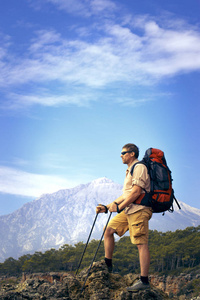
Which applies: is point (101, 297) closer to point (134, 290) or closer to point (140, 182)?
point (134, 290)

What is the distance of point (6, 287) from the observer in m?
6.30

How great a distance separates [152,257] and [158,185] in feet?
132

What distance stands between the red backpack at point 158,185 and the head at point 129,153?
34 centimetres

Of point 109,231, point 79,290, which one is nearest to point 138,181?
point 109,231

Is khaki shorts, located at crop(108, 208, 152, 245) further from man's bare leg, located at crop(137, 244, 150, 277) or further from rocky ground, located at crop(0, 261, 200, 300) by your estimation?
rocky ground, located at crop(0, 261, 200, 300)

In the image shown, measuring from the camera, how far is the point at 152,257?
43.7m

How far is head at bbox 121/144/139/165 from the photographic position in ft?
21.8

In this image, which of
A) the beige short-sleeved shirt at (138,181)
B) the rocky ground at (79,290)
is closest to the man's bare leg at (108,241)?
the rocky ground at (79,290)

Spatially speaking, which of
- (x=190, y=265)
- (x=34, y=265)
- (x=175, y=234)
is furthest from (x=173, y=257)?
(x=34, y=265)

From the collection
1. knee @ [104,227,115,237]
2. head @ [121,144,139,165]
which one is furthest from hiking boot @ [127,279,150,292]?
head @ [121,144,139,165]

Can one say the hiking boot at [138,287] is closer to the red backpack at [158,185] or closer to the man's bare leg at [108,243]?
the man's bare leg at [108,243]

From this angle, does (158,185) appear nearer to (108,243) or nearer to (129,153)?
(129,153)

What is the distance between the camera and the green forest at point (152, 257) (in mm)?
42344

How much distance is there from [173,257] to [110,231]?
40.4 meters
